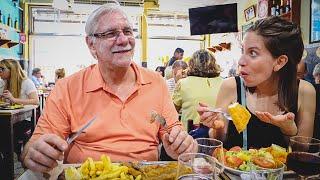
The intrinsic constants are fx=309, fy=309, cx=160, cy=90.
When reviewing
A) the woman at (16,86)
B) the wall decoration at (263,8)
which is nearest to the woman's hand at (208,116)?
the woman at (16,86)

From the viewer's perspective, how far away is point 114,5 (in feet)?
6.38

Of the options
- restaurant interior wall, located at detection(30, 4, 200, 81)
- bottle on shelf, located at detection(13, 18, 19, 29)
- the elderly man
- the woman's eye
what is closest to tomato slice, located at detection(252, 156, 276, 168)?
the elderly man

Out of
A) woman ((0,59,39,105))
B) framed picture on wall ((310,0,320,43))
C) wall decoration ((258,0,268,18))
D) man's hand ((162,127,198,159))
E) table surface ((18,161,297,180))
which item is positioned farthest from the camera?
wall decoration ((258,0,268,18))

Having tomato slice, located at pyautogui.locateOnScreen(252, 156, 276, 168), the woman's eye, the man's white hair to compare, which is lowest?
tomato slice, located at pyautogui.locateOnScreen(252, 156, 276, 168)

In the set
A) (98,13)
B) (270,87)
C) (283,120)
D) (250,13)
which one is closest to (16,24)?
(250,13)

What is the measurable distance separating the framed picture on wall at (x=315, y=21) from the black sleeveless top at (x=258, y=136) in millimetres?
3389

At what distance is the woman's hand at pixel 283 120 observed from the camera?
61.5 inches

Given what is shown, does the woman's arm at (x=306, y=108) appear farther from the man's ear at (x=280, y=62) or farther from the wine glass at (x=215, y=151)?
the wine glass at (x=215, y=151)

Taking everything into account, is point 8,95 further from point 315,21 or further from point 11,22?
point 11,22

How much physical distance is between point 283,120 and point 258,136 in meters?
0.39

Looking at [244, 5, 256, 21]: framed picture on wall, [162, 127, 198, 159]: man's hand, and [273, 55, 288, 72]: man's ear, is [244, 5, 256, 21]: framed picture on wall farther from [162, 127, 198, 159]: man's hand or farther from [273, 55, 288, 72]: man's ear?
[162, 127, 198, 159]: man's hand

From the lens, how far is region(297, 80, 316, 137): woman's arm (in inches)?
79.4

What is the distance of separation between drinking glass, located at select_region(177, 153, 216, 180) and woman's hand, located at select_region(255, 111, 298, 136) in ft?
2.08

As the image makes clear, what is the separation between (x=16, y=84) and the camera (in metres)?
5.25
